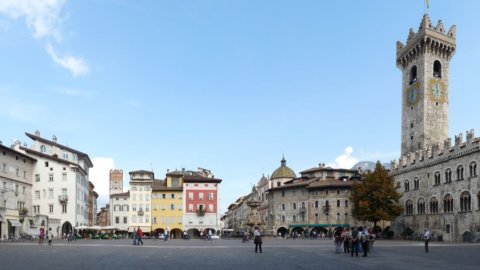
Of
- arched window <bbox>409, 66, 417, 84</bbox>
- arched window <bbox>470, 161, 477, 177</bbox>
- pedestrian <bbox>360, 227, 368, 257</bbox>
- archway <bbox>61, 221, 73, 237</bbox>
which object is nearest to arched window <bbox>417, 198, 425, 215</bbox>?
arched window <bbox>470, 161, 477, 177</bbox>

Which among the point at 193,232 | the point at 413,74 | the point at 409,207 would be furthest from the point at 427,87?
the point at 193,232

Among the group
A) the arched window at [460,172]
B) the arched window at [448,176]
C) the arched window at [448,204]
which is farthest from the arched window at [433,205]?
the arched window at [460,172]

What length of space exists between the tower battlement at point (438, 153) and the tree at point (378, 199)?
467 centimetres

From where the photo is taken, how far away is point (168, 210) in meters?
87.1

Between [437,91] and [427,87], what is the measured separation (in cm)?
209

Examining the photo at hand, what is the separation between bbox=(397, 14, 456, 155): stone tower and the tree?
1058cm

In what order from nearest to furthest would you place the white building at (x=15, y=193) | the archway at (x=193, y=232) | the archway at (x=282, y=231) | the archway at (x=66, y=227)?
1. the white building at (x=15, y=193)
2. the archway at (x=66, y=227)
3. the archway at (x=193, y=232)
4. the archway at (x=282, y=231)

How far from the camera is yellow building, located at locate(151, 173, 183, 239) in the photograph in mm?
86625

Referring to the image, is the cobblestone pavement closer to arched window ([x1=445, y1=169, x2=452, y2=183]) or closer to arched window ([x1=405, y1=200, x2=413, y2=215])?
arched window ([x1=445, y1=169, x2=452, y2=183])

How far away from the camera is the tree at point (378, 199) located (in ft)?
206

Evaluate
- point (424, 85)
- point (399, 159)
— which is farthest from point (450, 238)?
point (424, 85)

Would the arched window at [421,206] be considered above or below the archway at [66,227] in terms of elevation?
above

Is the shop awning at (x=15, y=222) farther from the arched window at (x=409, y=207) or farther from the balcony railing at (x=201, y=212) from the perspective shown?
the arched window at (x=409, y=207)

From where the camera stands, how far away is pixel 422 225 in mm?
62406
